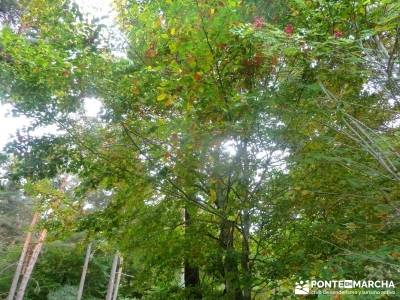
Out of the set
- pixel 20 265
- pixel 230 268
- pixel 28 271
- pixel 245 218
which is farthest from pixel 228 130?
pixel 20 265

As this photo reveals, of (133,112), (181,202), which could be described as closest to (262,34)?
(133,112)

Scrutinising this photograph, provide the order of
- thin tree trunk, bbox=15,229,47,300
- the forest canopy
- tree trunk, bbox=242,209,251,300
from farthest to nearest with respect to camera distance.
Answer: thin tree trunk, bbox=15,229,47,300
tree trunk, bbox=242,209,251,300
the forest canopy

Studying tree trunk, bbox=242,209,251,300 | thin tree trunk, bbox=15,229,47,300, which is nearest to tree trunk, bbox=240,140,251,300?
tree trunk, bbox=242,209,251,300

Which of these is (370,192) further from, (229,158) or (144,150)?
(144,150)

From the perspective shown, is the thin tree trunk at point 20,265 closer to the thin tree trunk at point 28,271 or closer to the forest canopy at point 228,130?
the thin tree trunk at point 28,271

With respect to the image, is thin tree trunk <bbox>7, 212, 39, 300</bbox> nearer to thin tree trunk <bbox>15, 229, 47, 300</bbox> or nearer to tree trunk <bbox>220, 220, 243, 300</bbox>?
thin tree trunk <bbox>15, 229, 47, 300</bbox>

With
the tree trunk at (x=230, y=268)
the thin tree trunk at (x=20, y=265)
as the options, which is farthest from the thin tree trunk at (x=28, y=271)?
the tree trunk at (x=230, y=268)

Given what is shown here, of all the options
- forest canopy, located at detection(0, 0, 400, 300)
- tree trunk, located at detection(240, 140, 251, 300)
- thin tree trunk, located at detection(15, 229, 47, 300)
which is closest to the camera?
forest canopy, located at detection(0, 0, 400, 300)

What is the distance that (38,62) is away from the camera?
353 cm

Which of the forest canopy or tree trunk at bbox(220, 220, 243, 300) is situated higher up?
the forest canopy

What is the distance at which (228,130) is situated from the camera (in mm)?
3621

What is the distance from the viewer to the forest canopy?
306 cm

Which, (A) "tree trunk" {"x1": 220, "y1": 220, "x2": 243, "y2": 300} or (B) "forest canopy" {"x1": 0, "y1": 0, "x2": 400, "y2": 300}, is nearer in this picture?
(B) "forest canopy" {"x1": 0, "y1": 0, "x2": 400, "y2": 300}

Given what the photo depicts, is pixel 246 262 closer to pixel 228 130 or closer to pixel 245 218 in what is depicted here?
pixel 245 218
